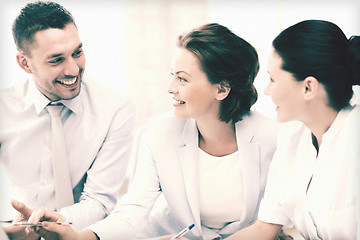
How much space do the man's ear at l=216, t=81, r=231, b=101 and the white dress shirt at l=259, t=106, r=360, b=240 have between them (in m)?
0.20

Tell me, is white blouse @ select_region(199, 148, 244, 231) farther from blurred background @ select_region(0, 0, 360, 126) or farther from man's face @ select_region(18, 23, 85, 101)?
man's face @ select_region(18, 23, 85, 101)

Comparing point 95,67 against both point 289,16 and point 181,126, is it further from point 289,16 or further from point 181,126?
point 289,16

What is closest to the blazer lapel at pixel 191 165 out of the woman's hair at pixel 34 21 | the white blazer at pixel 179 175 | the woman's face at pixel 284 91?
the white blazer at pixel 179 175

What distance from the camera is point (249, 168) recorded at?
1.13 metres

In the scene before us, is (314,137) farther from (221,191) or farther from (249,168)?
(221,191)

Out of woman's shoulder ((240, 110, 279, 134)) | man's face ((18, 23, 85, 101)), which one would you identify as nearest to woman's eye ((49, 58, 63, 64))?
man's face ((18, 23, 85, 101))

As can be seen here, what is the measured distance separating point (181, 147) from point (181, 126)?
7cm

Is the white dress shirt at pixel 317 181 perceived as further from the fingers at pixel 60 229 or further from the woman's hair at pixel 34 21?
the woman's hair at pixel 34 21

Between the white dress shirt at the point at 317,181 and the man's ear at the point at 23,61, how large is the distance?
79cm

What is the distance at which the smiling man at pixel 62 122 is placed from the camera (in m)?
1.12

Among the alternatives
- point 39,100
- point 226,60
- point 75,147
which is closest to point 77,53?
Answer: point 39,100

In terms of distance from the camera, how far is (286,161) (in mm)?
1067

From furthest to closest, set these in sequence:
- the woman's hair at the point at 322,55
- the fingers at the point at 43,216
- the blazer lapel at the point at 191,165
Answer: the blazer lapel at the point at 191,165, the fingers at the point at 43,216, the woman's hair at the point at 322,55

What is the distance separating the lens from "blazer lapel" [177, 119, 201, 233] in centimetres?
114
